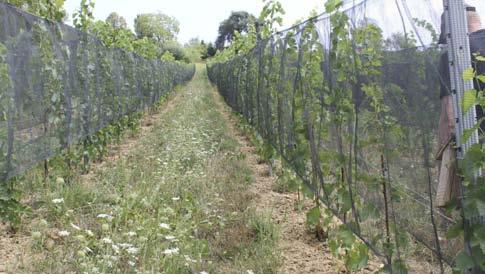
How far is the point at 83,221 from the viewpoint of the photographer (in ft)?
13.2

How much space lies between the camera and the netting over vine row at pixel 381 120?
78.7 inches

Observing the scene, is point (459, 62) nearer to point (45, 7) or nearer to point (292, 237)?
point (292, 237)

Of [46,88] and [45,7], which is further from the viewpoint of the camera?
[45,7]

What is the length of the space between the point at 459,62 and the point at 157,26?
240 feet

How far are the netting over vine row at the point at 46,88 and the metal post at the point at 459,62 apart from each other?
10.3ft

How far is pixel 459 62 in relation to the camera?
180 centimetres

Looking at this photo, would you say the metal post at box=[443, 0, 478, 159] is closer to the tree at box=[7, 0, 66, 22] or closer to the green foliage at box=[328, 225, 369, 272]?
the green foliage at box=[328, 225, 369, 272]

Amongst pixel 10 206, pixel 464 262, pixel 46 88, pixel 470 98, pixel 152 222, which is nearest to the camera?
pixel 470 98

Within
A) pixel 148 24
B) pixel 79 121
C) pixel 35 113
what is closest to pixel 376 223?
pixel 35 113

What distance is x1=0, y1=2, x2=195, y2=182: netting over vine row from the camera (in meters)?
3.85

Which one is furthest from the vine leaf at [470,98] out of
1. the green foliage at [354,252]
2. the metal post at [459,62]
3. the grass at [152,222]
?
the grass at [152,222]

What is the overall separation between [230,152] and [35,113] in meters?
3.42

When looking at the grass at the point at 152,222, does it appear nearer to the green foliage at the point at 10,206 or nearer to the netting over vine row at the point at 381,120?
the green foliage at the point at 10,206

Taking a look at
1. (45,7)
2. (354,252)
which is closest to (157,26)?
(45,7)
